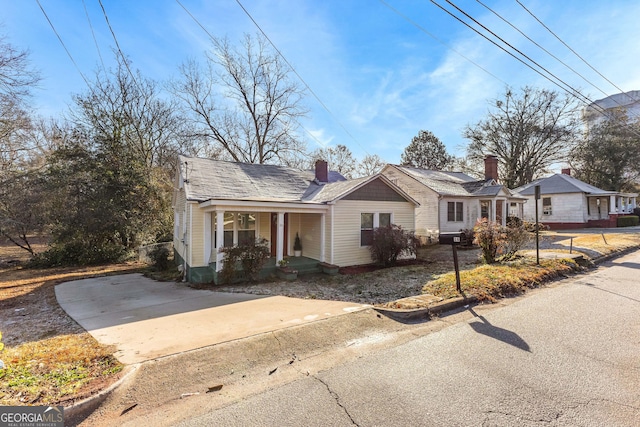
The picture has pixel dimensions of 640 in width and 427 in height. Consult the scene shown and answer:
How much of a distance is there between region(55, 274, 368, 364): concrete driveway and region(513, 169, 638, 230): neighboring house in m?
27.9

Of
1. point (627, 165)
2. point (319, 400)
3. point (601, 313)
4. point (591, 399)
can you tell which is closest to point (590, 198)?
point (627, 165)

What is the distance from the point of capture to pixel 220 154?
28453 mm

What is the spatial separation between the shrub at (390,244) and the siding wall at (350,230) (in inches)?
22.0

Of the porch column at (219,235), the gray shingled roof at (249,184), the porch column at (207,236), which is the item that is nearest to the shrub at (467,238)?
the gray shingled roof at (249,184)

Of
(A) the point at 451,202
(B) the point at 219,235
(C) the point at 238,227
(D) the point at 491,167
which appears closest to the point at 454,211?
(A) the point at 451,202

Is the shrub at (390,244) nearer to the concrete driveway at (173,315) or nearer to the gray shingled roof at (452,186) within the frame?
the concrete driveway at (173,315)

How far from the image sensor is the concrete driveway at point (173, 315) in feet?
14.7

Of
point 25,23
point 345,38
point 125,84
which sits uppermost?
point 125,84

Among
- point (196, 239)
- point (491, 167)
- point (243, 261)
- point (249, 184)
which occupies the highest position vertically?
point (491, 167)

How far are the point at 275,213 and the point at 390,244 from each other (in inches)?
183

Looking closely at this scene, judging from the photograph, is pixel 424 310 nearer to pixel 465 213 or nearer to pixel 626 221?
pixel 465 213

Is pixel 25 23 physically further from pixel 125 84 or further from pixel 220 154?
pixel 220 154

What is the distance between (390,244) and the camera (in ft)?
36.1

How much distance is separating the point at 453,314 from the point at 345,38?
9143mm
